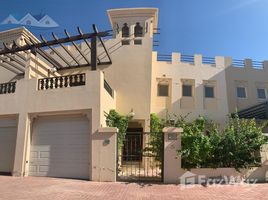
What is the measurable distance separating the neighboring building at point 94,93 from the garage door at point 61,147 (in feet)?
0.14

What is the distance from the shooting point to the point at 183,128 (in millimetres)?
10750

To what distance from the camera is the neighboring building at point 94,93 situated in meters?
11.5

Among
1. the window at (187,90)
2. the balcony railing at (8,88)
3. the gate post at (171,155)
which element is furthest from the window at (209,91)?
the balcony railing at (8,88)

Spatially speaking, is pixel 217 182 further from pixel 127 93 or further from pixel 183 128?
pixel 127 93

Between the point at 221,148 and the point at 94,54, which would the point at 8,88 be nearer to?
the point at 94,54

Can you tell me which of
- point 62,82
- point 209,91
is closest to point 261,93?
point 209,91

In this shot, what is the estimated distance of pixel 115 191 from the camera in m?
8.76

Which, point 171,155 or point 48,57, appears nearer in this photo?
point 171,155

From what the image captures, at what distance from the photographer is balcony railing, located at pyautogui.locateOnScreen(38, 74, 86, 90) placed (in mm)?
11906

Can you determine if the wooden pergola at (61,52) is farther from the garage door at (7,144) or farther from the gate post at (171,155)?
the gate post at (171,155)

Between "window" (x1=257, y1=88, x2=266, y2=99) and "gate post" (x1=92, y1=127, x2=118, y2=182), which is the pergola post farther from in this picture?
"window" (x1=257, y1=88, x2=266, y2=99)

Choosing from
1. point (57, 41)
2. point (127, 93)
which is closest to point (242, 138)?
point (127, 93)

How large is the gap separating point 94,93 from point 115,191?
4.36 metres

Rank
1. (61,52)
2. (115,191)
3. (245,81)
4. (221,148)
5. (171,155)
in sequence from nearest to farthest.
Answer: (115,191) → (171,155) → (221,148) → (61,52) → (245,81)
